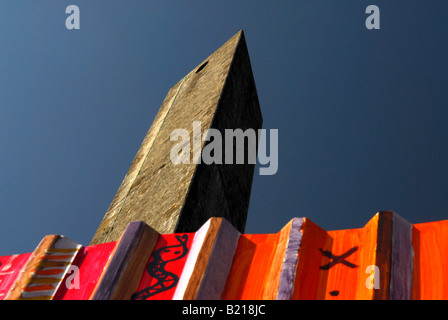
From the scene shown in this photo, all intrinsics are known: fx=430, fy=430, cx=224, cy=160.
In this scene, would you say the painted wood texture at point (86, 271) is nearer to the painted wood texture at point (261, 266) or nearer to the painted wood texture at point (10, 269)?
the painted wood texture at point (10, 269)

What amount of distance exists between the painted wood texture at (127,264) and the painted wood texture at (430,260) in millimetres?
831

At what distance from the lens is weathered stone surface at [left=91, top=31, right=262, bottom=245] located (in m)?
2.50

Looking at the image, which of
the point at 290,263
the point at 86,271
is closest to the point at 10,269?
the point at 86,271

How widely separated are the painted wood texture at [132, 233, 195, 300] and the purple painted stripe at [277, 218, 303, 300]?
13.8 inches

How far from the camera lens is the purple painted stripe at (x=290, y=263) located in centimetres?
116

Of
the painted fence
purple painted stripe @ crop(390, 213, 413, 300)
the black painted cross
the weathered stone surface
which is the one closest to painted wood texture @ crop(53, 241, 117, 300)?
the painted fence

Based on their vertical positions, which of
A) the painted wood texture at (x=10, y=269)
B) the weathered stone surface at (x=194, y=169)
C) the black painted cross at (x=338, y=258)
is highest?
the weathered stone surface at (x=194, y=169)

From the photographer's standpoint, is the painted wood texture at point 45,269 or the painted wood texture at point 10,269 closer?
the painted wood texture at point 45,269

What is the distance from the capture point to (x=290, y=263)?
1.24 meters

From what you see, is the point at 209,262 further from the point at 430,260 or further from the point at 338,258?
the point at 430,260

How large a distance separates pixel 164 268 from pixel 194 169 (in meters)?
1.17

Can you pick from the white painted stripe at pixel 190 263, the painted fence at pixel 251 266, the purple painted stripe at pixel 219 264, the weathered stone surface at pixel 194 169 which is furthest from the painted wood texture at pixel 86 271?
the weathered stone surface at pixel 194 169
